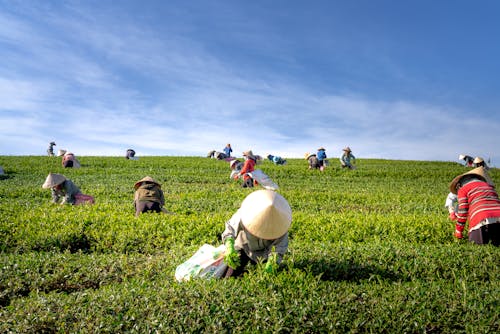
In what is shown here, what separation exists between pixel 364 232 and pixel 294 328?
508 cm

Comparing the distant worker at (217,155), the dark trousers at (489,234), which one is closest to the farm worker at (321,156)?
the distant worker at (217,155)

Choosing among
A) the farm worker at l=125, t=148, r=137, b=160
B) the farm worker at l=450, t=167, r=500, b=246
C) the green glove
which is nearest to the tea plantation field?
the green glove

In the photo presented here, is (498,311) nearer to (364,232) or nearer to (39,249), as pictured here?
(364,232)

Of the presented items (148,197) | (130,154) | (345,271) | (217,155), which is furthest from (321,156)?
(345,271)

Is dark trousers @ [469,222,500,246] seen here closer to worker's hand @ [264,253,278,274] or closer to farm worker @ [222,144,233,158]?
worker's hand @ [264,253,278,274]

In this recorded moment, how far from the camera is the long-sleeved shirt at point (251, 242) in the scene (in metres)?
5.17

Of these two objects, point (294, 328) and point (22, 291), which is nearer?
point (294, 328)

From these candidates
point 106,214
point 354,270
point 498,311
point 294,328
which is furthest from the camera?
point 106,214

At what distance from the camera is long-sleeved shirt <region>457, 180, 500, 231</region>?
6.99 m

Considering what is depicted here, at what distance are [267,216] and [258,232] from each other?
26 cm

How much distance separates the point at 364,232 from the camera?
28.5ft

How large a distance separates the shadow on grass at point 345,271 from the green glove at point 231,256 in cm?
103

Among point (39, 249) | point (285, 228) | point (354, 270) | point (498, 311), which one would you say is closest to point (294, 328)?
point (285, 228)

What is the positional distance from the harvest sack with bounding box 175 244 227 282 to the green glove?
0.28 m
